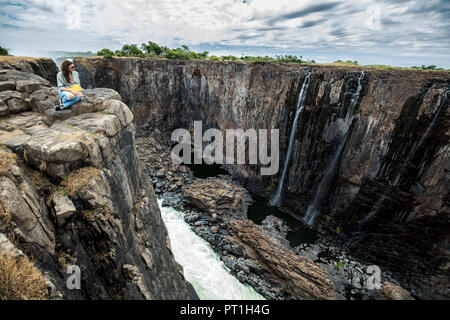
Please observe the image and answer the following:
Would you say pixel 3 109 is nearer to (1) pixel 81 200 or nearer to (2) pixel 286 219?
(1) pixel 81 200

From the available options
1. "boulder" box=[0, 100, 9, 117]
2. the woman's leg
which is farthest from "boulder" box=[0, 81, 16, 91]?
the woman's leg

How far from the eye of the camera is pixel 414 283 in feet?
46.8

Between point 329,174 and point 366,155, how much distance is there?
3369mm

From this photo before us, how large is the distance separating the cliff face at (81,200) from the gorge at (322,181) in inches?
3.7

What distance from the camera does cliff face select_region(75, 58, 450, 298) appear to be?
44.6 feet

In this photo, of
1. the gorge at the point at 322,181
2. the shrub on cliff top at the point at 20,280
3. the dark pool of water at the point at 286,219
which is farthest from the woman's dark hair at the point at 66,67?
the dark pool of water at the point at 286,219

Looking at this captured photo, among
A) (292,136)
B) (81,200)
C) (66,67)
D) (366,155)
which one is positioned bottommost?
(366,155)

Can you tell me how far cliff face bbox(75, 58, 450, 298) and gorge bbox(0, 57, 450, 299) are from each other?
73 millimetres

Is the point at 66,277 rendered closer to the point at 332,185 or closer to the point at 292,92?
the point at 332,185

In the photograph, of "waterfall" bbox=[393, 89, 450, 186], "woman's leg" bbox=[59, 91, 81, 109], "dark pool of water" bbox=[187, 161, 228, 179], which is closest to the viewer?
"woman's leg" bbox=[59, 91, 81, 109]

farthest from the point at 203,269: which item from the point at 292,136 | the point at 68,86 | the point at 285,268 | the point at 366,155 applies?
the point at 366,155

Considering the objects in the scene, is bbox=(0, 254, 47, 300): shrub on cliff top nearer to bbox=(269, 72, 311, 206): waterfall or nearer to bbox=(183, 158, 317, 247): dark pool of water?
bbox=(183, 158, 317, 247): dark pool of water

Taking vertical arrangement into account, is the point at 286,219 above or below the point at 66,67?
below

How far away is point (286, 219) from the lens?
19.5 meters
